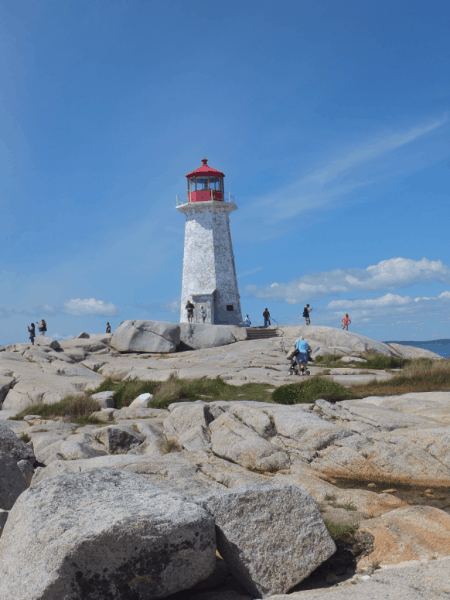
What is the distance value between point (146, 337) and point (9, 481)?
27.2 meters

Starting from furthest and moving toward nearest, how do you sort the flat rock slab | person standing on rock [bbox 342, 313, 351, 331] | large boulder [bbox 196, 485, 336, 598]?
1. person standing on rock [bbox 342, 313, 351, 331]
2. the flat rock slab
3. large boulder [bbox 196, 485, 336, 598]

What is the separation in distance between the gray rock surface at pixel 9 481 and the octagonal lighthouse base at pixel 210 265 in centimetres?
3432

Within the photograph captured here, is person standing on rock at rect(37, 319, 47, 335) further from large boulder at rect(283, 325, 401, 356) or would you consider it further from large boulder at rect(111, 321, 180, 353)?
large boulder at rect(283, 325, 401, 356)

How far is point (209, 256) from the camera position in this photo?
4497 cm

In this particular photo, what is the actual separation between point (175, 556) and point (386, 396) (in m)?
12.1

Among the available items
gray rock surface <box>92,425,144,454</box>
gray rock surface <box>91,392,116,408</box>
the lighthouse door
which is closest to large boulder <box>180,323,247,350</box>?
the lighthouse door

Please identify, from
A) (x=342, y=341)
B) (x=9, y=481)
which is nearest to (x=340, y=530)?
(x=9, y=481)

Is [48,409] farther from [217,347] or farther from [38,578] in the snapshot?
[217,347]

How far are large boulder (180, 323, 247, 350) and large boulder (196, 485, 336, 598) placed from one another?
32.3 meters

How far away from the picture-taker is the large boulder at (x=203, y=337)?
3825cm

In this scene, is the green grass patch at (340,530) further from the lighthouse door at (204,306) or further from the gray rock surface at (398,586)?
the lighthouse door at (204,306)

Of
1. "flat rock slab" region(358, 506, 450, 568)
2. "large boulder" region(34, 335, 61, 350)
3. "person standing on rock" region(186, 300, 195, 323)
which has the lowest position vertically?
"flat rock slab" region(358, 506, 450, 568)

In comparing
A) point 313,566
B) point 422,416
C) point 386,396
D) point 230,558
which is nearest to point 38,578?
point 230,558

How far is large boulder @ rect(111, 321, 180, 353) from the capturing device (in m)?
36.5
